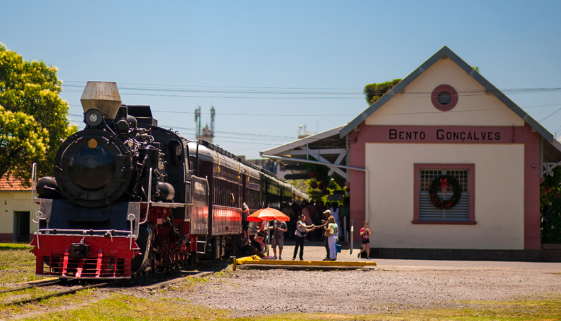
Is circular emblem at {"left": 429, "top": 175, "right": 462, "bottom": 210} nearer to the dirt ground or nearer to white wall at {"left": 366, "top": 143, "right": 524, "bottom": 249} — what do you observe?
white wall at {"left": 366, "top": 143, "right": 524, "bottom": 249}

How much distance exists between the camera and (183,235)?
44.6 ft

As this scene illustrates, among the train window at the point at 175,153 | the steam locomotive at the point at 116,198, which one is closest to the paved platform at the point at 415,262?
the steam locomotive at the point at 116,198

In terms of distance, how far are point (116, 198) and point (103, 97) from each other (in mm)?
2139

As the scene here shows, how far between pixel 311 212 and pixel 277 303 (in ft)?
54.2

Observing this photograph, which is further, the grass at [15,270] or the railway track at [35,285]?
the grass at [15,270]

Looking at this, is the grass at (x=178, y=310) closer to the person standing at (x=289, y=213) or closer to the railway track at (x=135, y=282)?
the railway track at (x=135, y=282)

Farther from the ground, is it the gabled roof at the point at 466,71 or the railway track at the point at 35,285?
the gabled roof at the point at 466,71

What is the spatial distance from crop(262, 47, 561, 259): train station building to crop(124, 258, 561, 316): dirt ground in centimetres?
452

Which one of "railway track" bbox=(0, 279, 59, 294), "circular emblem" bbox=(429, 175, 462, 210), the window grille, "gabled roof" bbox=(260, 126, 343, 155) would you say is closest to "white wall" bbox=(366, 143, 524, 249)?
the window grille

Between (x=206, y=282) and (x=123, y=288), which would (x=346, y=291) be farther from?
(x=123, y=288)

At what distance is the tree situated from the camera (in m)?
26.3

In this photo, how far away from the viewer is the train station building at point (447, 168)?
72.3 ft

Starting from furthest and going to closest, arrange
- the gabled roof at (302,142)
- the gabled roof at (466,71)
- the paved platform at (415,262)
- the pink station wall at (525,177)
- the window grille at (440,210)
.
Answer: the gabled roof at (302,142) → the window grille at (440,210) → the pink station wall at (525,177) → the gabled roof at (466,71) → the paved platform at (415,262)

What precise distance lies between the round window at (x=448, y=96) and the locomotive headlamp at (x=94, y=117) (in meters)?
13.6
